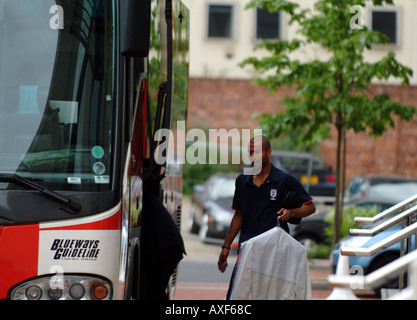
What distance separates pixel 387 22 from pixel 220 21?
6.62m

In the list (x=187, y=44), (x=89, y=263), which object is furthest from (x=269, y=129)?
(x=89, y=263)

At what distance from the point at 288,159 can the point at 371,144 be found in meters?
6.61

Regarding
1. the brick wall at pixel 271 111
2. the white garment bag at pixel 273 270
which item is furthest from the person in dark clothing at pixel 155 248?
the brick wall at pixel 271 111

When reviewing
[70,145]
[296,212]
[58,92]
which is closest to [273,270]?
[296,212]

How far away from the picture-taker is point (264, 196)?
6523 mm

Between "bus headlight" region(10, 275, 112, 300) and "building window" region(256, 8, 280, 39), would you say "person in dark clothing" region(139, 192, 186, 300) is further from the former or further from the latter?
"building window" region(256, 8, 280, 39)

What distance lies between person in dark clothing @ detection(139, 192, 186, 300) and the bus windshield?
36.8 inches

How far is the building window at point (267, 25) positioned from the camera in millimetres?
31328

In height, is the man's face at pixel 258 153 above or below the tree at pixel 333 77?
below

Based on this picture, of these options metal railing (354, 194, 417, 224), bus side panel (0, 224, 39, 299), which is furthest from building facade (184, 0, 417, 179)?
bus side panel (0, 224, 39, 299)

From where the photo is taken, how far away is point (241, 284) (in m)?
5.73

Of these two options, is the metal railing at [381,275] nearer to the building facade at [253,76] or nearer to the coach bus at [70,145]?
the coach bus at [70,145]

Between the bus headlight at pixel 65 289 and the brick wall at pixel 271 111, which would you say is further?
the brick wall at pixel 271 111
